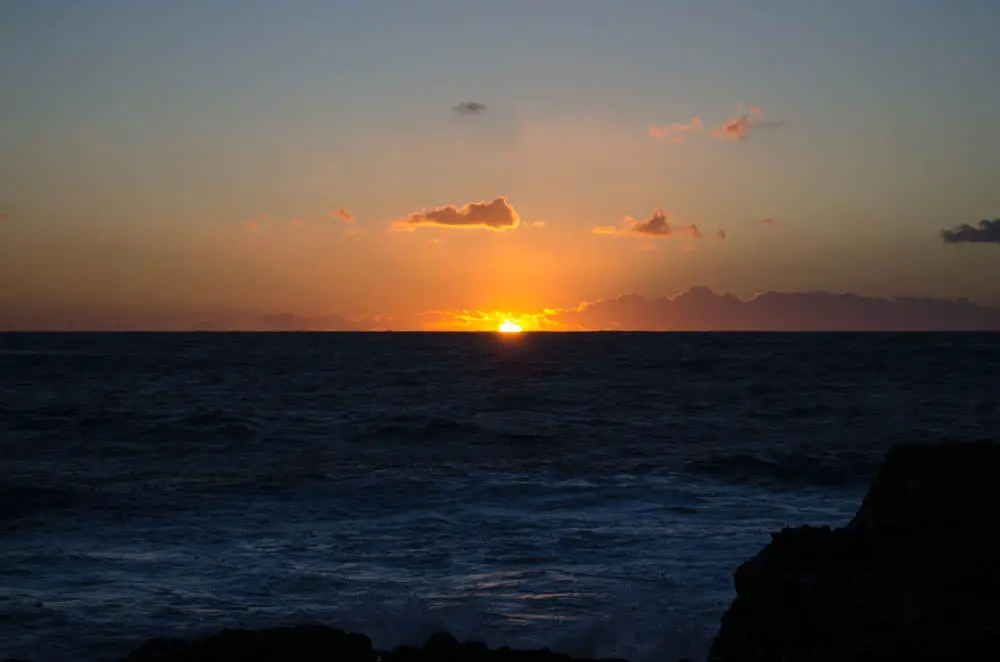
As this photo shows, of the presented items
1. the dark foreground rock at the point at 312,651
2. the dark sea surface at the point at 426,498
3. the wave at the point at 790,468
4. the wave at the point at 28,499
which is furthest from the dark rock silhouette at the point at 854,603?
the wave at the point at 790,468

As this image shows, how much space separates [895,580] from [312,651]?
4.96 metres

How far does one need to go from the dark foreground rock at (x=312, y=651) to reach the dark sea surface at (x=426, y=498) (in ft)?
11.8

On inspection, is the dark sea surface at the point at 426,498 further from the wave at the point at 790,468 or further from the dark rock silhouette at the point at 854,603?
the dark rock silhouette at the point at 854,603

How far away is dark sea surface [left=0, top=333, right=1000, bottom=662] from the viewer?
1281cm

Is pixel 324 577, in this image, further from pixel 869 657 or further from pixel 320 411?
pixel 320 411

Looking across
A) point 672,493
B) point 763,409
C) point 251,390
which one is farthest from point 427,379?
point 672,493

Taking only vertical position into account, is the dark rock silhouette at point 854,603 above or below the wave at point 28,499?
above

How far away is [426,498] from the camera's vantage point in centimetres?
2186

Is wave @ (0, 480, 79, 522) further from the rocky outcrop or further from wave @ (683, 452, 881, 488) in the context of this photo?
the rocky outcrop

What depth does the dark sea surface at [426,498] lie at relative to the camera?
12.8 metres

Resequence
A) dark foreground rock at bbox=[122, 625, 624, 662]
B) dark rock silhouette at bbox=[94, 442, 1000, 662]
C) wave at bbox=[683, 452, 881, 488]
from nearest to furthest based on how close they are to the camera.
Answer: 1. dark rock silhouette at bbox=[94, 442, 1000, 662]
2. dark foreground rock at bbox=[122, 625, 624, 662]
3. wave at bbox=[683, 452, 881, 488]

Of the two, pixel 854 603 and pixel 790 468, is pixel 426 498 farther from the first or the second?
pixel 854 603

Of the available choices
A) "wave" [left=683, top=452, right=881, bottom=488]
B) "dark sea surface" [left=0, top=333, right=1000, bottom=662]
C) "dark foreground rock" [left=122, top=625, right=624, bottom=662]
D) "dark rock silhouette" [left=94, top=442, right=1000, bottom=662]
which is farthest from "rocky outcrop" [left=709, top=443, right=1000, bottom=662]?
"wave" [left=683, top=452, right=881, bottom=488]

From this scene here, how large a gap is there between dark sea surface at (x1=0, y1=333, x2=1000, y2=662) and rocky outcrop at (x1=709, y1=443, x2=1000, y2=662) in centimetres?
322
